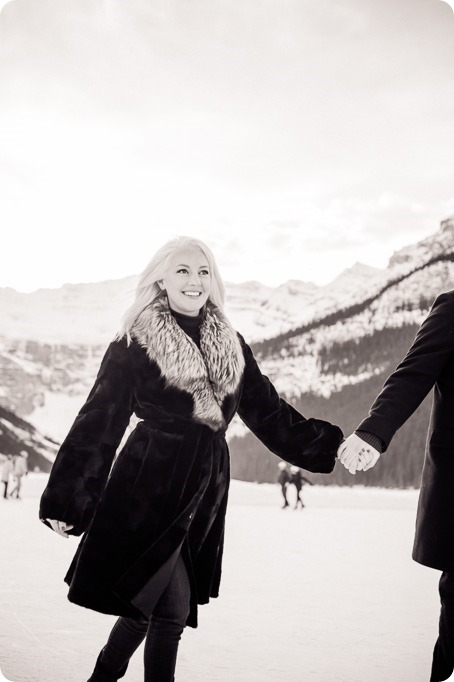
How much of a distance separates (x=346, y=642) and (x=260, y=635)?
0.27 m

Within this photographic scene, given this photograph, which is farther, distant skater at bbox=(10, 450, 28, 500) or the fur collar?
distant skater at bbox=(10, 450, 28, 500)

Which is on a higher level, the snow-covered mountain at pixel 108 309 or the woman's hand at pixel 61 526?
the snow-covered mountain at pixel 108 309

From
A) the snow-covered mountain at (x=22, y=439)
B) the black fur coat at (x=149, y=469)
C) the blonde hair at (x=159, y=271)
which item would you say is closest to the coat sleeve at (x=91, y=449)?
the black fur coat at (x=149, y=469)

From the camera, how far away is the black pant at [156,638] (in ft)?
4.91

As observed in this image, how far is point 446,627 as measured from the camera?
1.49 metres

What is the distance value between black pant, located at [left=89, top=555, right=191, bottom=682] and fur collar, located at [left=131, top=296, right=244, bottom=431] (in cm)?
37

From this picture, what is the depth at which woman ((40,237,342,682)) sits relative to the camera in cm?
155

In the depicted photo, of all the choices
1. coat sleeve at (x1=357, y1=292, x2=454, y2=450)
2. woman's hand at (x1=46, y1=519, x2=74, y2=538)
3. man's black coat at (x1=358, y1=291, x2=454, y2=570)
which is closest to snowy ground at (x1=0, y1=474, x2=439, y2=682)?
woman's hand at (x1=46, y1=519, x2=74, y2=538)

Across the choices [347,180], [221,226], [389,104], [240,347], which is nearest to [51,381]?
[221,226]

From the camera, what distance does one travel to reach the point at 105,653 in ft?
5.11

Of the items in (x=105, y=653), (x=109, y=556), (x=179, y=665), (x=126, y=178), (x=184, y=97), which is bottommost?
(x=179, y=665)

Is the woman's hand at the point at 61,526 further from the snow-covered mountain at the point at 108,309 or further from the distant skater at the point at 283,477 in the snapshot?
the distant skater at the point at 283,477

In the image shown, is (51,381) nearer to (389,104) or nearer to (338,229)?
(338,229)

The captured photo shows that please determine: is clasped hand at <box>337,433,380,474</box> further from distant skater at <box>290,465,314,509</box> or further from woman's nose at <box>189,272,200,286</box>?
distant skater at <box>290,465,314,509</box>
